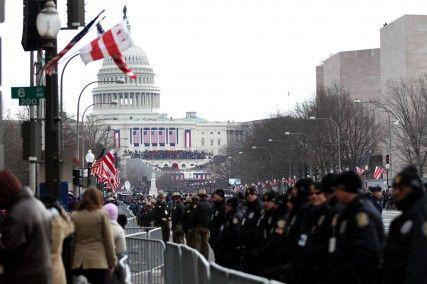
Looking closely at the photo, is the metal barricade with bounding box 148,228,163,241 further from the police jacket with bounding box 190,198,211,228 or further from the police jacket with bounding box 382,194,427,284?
the police jacket with bounding box 382,194,427,284

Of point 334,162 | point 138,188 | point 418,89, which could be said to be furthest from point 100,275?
point 138,188

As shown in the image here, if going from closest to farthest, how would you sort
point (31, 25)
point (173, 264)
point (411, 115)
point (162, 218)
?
point (31, 25)
point (173, 264)
point (162, 218)
point (411, 115)

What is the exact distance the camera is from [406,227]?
10570mm

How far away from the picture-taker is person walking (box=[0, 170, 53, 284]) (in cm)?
1098

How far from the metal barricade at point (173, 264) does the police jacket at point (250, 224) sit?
1.37 m

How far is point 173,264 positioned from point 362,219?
9.30 metres

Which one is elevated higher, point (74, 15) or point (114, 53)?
point (74, 15)

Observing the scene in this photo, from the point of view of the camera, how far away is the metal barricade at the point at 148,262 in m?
23.9

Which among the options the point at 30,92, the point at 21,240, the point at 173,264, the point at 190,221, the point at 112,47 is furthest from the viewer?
the point at 190,221

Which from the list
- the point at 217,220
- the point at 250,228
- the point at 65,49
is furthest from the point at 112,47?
the point at 217,220

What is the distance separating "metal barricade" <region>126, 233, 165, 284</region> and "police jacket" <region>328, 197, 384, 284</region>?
11.6 meters

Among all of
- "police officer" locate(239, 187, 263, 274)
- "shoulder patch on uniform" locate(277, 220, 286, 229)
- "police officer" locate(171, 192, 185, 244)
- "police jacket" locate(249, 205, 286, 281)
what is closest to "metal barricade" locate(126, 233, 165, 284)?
"police officer" locate(239, 187, 263, 274)

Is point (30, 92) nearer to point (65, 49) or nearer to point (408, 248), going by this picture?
point (65, 49)

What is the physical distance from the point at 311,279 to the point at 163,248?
1083 cm
